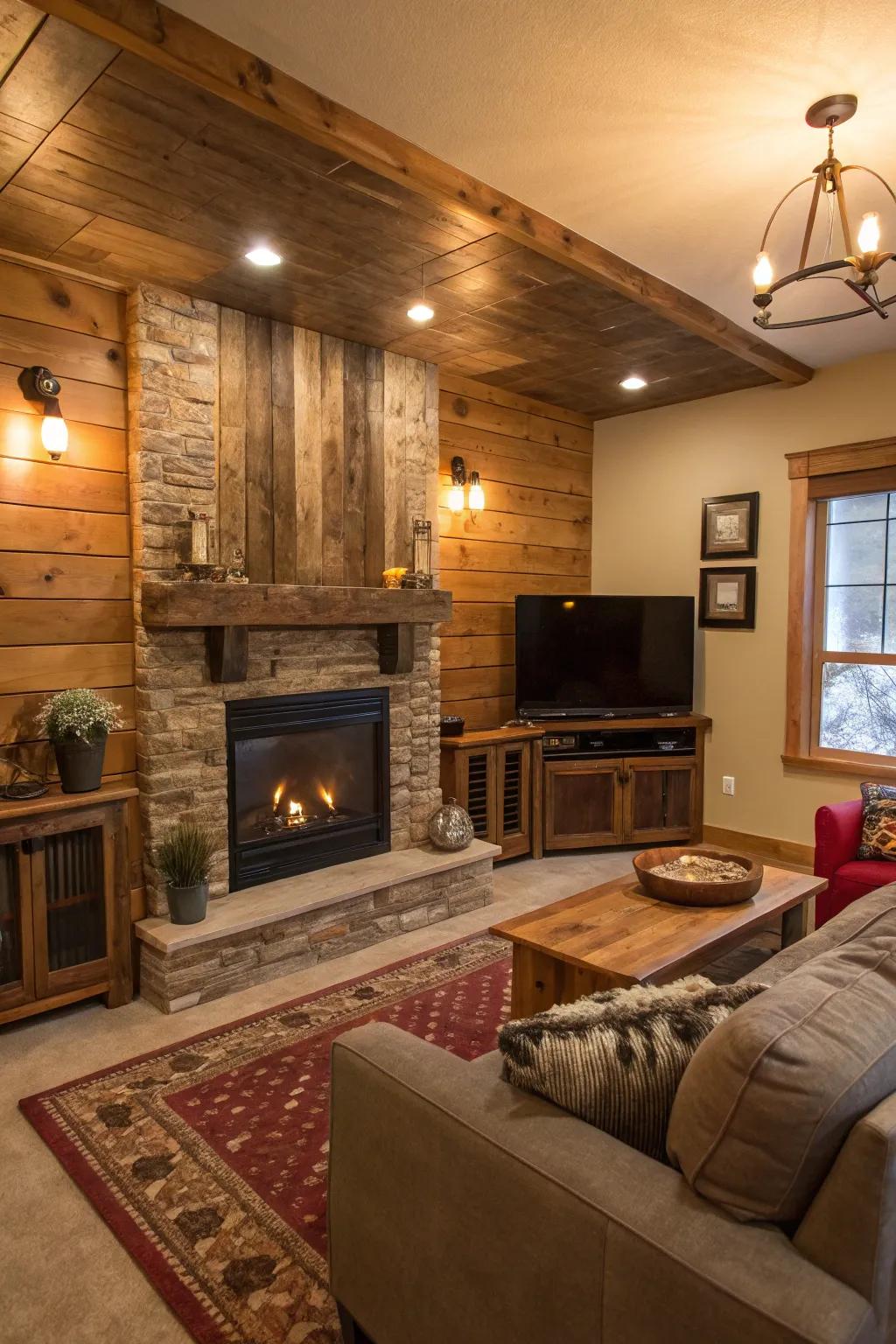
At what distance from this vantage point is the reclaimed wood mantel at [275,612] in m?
3.21

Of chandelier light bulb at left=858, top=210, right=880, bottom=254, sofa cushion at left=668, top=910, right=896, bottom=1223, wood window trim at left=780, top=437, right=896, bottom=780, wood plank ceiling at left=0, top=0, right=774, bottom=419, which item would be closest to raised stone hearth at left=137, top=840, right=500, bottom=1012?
wood window trim at left=780, top=437, right=896, bottom=780

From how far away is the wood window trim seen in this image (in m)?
4.65

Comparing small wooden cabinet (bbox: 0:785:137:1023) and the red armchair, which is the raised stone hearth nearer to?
small wooden cabinet (bbox: 0:785:137:1023)

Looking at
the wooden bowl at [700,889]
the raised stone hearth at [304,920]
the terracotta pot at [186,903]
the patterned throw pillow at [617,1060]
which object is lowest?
the raised stone hearth at [304,920]

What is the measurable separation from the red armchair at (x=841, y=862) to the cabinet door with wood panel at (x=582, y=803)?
1.62m

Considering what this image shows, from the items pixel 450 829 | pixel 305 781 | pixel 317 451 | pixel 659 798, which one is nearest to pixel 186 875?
pixel 305 781

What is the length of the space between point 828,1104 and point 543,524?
4.59 m

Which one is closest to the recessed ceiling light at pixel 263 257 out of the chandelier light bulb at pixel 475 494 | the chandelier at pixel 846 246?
the chandelier at pixel 846 246

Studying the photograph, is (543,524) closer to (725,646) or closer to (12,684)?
(725,646)

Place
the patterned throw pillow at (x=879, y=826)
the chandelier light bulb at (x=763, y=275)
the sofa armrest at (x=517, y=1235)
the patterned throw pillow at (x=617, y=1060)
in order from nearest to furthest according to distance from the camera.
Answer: the sofa armrest at (x=517, y=1235)
the patterned throw pillow at (x=617, y=1060)
the chandelier light bulb at (x=763, y=275)
the patterned throw pillow at (x=879, y=826)

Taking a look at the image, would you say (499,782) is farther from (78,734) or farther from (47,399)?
(47,399)

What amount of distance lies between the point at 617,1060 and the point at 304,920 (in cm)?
232

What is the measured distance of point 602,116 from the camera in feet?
7.57

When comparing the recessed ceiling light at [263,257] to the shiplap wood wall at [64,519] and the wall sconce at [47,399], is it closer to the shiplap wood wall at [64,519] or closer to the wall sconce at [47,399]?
the shiplap wood wall at [64,519]
